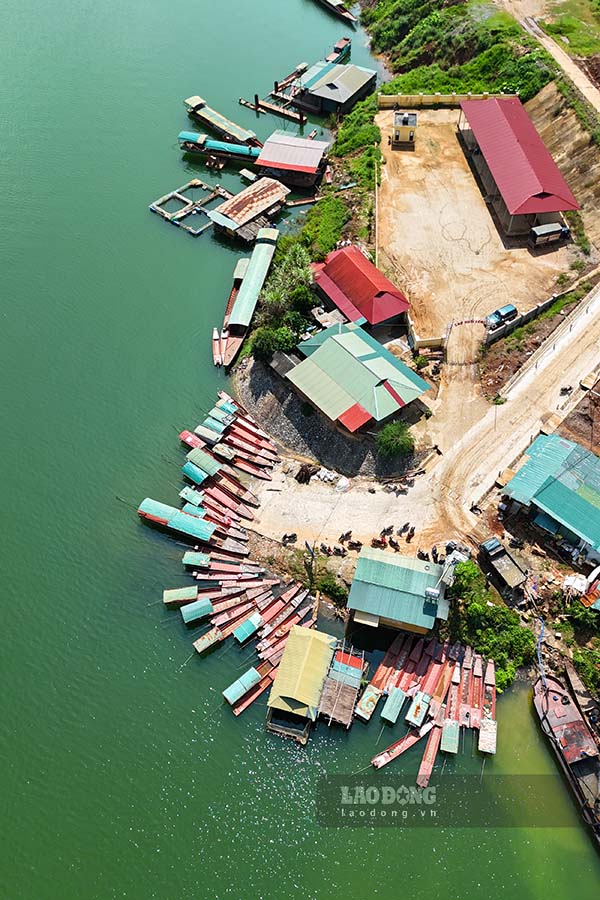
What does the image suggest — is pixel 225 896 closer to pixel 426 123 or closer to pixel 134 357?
pixel 134 357

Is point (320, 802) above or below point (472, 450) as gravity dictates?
below

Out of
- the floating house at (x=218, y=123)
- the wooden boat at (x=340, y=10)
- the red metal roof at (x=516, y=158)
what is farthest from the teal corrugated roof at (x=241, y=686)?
the wooden boat at (x=340, y=10)

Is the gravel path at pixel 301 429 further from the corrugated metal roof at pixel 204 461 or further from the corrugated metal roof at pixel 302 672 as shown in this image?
the corrugated metal roof at pixel 302 672

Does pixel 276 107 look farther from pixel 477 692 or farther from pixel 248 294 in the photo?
pixel 477 692

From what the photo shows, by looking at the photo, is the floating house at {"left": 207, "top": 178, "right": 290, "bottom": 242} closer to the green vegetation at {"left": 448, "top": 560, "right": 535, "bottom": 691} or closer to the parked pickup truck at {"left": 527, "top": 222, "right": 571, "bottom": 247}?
the parked pickup truck at {"left": 527, "top": 222, "right": 571, "bottom": 247}

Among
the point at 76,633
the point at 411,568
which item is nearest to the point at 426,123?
the point at 411,568

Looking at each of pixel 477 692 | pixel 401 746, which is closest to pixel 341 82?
pixel 477 692
